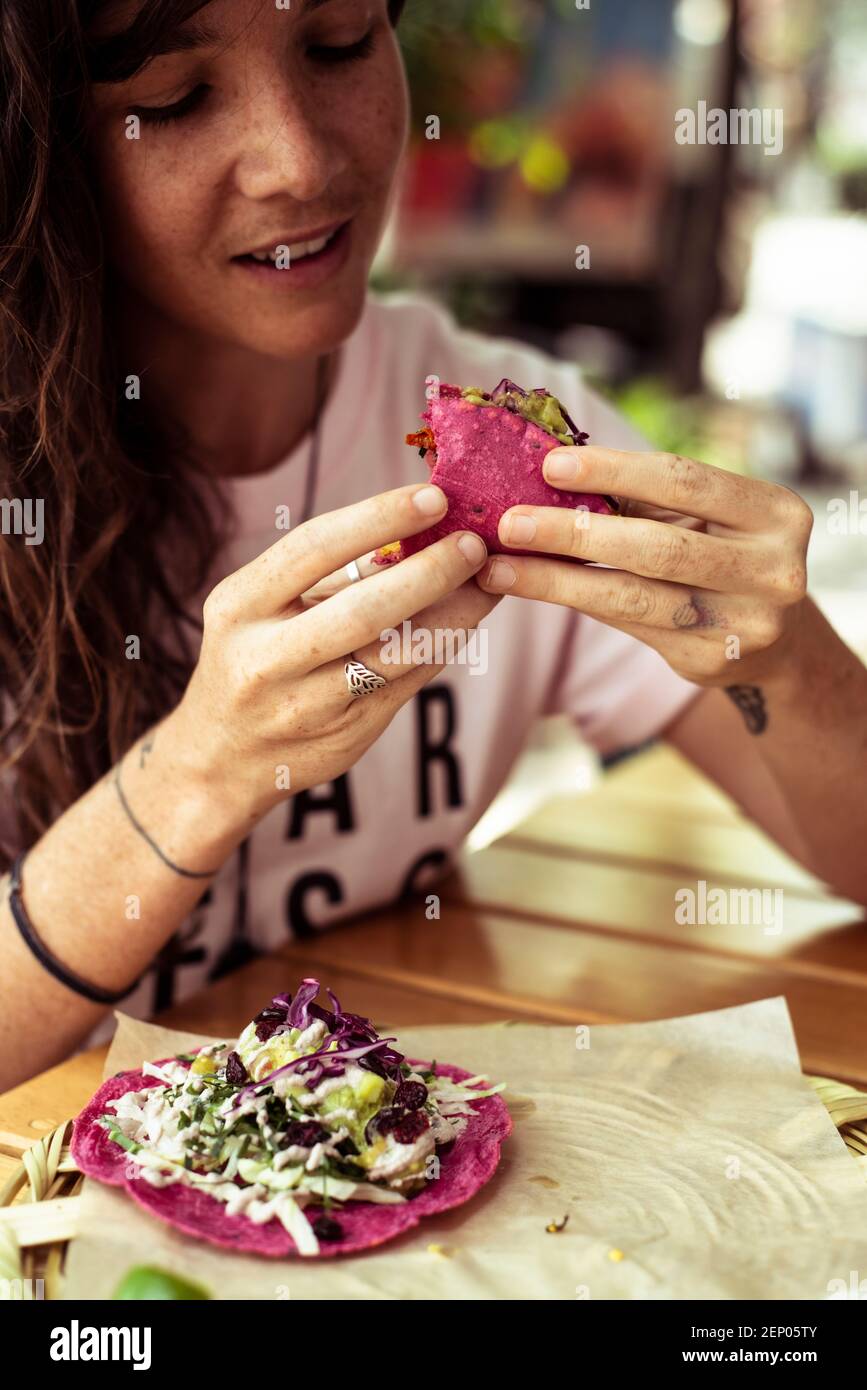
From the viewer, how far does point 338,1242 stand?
Answer: 1086 mm

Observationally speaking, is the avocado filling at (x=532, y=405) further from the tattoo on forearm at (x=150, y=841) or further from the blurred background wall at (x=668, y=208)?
the blurred background wall at (x=668, y=208)

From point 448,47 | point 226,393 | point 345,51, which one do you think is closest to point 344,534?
point 345,51

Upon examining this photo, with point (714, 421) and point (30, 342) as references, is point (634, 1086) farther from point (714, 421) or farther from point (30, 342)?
point (714, 421)

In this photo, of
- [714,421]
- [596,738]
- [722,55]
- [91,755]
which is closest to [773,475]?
[714,421]

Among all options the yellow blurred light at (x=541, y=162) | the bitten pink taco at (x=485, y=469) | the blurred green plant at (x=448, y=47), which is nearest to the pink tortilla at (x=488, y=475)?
the bitten pink taco at (x=485, y=469)

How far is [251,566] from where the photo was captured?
4.11ft

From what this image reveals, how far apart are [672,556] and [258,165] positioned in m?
0.60

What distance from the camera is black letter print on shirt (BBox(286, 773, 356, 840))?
1945 millimetres

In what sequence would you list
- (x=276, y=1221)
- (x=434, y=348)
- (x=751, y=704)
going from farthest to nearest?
(x=434, y=348) < (x=751, y=704) < (x=276, y=1221)

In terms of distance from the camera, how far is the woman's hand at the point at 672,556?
4.13 feet

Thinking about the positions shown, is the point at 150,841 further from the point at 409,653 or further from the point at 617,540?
the point at 617,540

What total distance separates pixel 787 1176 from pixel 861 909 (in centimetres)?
83

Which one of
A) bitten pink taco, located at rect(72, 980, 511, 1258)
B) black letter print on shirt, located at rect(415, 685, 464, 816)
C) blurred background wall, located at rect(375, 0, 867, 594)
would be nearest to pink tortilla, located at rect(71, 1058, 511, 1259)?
bitten pink taco, located at rect(72, 980, 511, 1258)

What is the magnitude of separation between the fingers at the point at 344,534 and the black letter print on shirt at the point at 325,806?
0.76m
